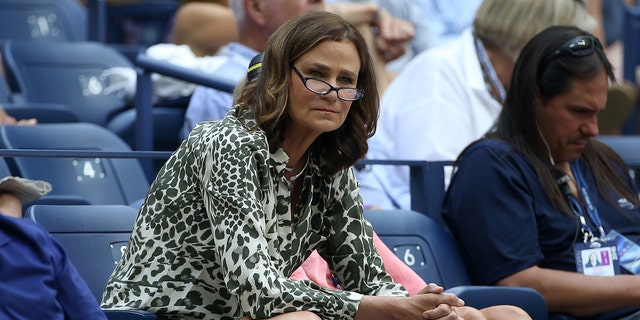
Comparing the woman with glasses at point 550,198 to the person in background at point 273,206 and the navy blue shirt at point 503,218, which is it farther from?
the person in background at point 273,206

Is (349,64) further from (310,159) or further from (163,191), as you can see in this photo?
(163,191)

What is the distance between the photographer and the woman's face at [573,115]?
14.2 ft

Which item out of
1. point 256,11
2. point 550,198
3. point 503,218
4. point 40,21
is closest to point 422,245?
point 503,218

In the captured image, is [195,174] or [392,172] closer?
[195,174]

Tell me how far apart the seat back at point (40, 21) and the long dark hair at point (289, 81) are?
4.54 meters

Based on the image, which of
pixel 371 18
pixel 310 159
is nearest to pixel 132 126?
pixel 371 18

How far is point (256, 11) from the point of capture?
565cm

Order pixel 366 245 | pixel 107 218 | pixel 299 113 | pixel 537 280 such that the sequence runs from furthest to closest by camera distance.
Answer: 1. pixel 537 280
2. pixel 107 218
3. pixel 366 245
4. pixel 299 113

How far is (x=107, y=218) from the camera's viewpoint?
3.78 meters

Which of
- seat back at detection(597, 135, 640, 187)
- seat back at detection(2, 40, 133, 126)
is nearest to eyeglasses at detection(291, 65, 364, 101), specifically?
seat back at detection(597, 135, 640, 187)

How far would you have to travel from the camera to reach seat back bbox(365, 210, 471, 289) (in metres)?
4.18

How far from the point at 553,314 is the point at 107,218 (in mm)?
1488

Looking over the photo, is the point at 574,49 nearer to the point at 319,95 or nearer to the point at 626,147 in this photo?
the point at 319,95

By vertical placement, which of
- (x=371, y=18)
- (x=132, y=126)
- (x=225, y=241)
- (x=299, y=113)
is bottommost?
(x=132, y=126)
